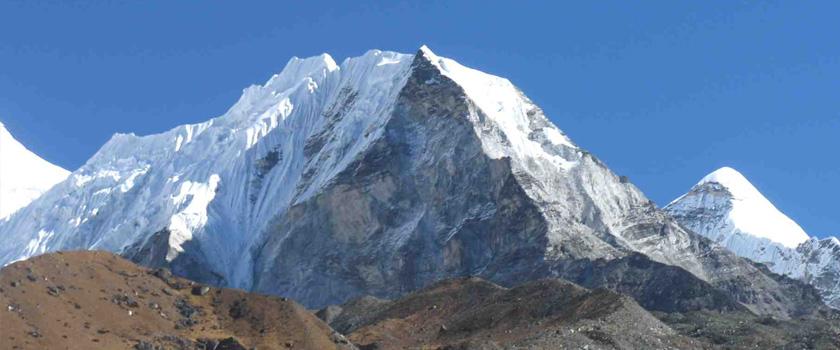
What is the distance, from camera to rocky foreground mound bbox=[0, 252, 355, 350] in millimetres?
167625

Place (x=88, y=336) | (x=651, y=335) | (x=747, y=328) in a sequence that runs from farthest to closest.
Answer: (x=747, y=328), (x=651, y=335), (x=88, y=336)

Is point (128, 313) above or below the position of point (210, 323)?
below

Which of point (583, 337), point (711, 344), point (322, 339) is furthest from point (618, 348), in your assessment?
point (322, 339)

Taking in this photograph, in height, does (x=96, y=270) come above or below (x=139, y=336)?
above

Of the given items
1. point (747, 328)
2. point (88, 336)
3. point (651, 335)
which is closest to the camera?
point (88, 336)

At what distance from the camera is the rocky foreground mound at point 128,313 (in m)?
168

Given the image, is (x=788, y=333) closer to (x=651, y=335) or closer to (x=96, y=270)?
(x=651, y=335)

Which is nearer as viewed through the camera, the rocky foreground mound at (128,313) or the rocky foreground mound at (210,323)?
the rocky foreground mound at (128,313)

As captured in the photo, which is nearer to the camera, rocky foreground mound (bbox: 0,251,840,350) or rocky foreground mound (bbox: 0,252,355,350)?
rocky foreground mound (bbox: 0,252,355,350)

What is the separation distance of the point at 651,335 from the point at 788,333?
77.6 feet

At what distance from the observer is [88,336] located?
16862 centimetres

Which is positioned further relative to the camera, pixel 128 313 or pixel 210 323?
pixel 210 323

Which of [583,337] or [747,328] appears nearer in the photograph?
[583,337]

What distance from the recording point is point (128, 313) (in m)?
181
